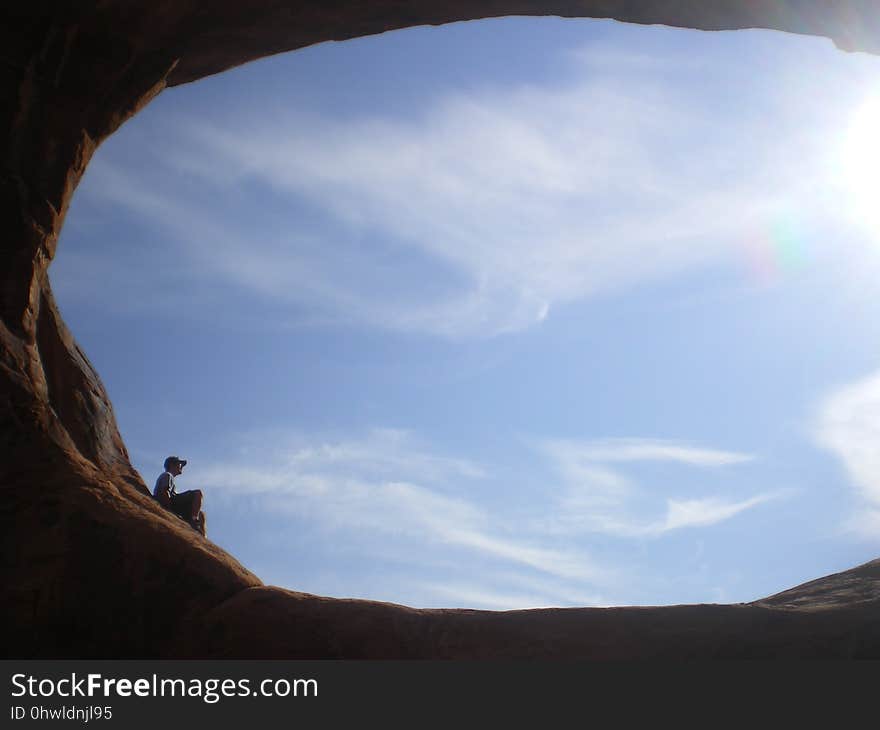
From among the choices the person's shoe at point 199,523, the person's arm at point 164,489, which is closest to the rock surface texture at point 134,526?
the person's arm at point 164,489

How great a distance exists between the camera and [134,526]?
10.9 m

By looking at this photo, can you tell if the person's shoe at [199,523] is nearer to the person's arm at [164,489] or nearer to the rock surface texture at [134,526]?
the person's arm at [164,489]

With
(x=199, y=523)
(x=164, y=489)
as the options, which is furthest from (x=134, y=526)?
(x=199, y=523)

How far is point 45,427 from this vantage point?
10.4 meters

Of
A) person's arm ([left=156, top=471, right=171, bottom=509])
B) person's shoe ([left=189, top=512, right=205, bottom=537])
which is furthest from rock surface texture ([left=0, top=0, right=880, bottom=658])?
person's shoe ([left=189, top=512, right=205, bottom=537])

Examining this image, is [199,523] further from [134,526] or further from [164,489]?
[134,526]

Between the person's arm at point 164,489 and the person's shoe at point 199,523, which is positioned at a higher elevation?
the person's arm at point 164,489

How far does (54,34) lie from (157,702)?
9.09 metres

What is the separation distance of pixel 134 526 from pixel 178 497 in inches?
117

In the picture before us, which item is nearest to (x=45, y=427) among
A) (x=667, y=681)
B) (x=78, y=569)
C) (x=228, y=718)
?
(x=78, y=569)

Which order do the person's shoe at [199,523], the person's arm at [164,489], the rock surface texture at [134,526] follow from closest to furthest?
the rock surface texture at [134,526] < the person's arm at [164,489] < the person's shoe at [199,523]

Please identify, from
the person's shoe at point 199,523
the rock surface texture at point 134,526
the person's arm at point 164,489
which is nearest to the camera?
the rock surface texture at point 134,526

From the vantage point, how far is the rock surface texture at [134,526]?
33.0 feet

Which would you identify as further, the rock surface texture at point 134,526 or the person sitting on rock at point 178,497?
the person sitting on rock at point 178,497
